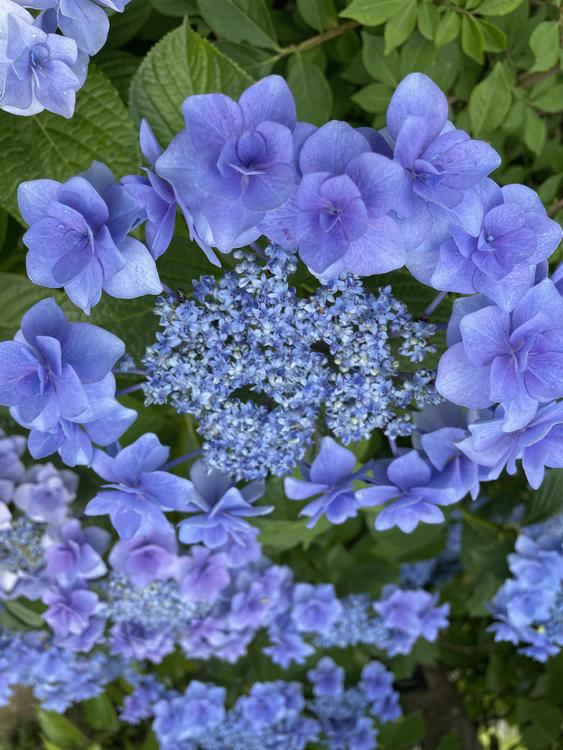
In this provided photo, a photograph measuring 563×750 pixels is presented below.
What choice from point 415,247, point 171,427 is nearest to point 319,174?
point 415,247

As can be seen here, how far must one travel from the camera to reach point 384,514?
76cm

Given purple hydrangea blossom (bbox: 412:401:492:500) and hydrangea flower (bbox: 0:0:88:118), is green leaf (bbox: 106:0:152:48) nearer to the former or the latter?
hydrangea flower (bbox: 0:0:88:118)

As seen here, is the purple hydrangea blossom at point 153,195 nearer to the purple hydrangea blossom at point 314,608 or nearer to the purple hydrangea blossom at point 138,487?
the purple hydrangea blossom at point 138,487

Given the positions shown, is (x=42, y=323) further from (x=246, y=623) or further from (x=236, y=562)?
(x=246, y=623)

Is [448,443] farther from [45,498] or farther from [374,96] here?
[45,498]

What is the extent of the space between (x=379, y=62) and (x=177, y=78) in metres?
0.26

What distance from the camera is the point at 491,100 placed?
37.4 inches

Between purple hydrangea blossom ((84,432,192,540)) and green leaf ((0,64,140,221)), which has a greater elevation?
green leaf ((0,64,140,221))

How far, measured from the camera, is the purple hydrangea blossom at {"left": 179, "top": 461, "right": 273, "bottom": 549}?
810mm

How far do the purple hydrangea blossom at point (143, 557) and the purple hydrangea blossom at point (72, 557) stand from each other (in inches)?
2.7

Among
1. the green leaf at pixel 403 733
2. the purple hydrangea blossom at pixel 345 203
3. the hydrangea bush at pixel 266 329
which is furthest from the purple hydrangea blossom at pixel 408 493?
the green leaf at pixel 403 733

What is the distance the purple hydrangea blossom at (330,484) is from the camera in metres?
0.76

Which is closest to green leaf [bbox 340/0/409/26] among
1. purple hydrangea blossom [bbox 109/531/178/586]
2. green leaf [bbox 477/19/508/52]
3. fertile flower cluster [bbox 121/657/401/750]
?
green leaf [bbox 477/19/508/52]

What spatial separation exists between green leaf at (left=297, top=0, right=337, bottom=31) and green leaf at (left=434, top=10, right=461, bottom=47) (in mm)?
160
